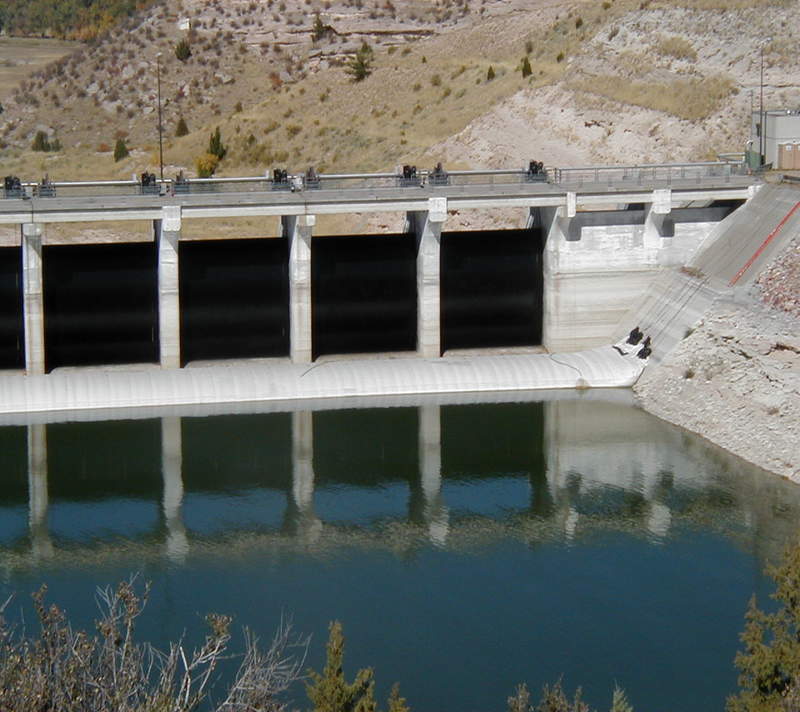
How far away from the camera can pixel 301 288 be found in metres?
51.8

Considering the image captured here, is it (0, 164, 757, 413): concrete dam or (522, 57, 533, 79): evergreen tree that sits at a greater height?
(522, 57, 533, 79): evergreen tree

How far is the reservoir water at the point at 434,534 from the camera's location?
100 feet

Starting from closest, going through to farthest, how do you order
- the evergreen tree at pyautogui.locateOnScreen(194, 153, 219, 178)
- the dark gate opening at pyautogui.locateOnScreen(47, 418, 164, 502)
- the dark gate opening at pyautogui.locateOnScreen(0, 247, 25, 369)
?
the dark gate opening at pyautogui.locateOnScreen(47, 418, 164, 502)
the dark gate opening at pyautogui.locateOnScreen(0, 247, 25, 369)
the evergreen tree at pyautogui.locateOnScreen(194, 153, 219, 178)

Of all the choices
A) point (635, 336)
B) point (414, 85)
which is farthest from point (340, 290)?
point (414, 85)

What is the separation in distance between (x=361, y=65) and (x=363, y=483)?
4802 cm

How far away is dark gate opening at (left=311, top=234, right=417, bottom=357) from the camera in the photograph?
55.1m

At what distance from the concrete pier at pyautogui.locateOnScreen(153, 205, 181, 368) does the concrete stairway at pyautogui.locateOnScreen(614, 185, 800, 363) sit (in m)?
16.4

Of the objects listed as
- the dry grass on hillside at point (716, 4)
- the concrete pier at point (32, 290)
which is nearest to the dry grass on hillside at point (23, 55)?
the dry grass on hillside at point (716, 4)

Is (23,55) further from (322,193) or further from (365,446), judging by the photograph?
(365,446)

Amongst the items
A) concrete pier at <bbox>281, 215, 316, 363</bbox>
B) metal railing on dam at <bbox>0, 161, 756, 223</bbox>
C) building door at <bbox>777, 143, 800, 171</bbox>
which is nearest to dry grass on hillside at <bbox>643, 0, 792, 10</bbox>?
building door at <bbox>777, 143, 800, 171</bbox>

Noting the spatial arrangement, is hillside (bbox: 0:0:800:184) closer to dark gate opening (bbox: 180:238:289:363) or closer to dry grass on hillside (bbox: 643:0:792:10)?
dry grass on hillside (bbox: 643:0:792:10)

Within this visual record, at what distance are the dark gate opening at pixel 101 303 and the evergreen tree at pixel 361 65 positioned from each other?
116 feet

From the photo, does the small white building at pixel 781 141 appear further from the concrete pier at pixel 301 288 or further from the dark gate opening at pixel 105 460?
the dark gate opening at pixel 105 460

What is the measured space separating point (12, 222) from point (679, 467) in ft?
78.8
